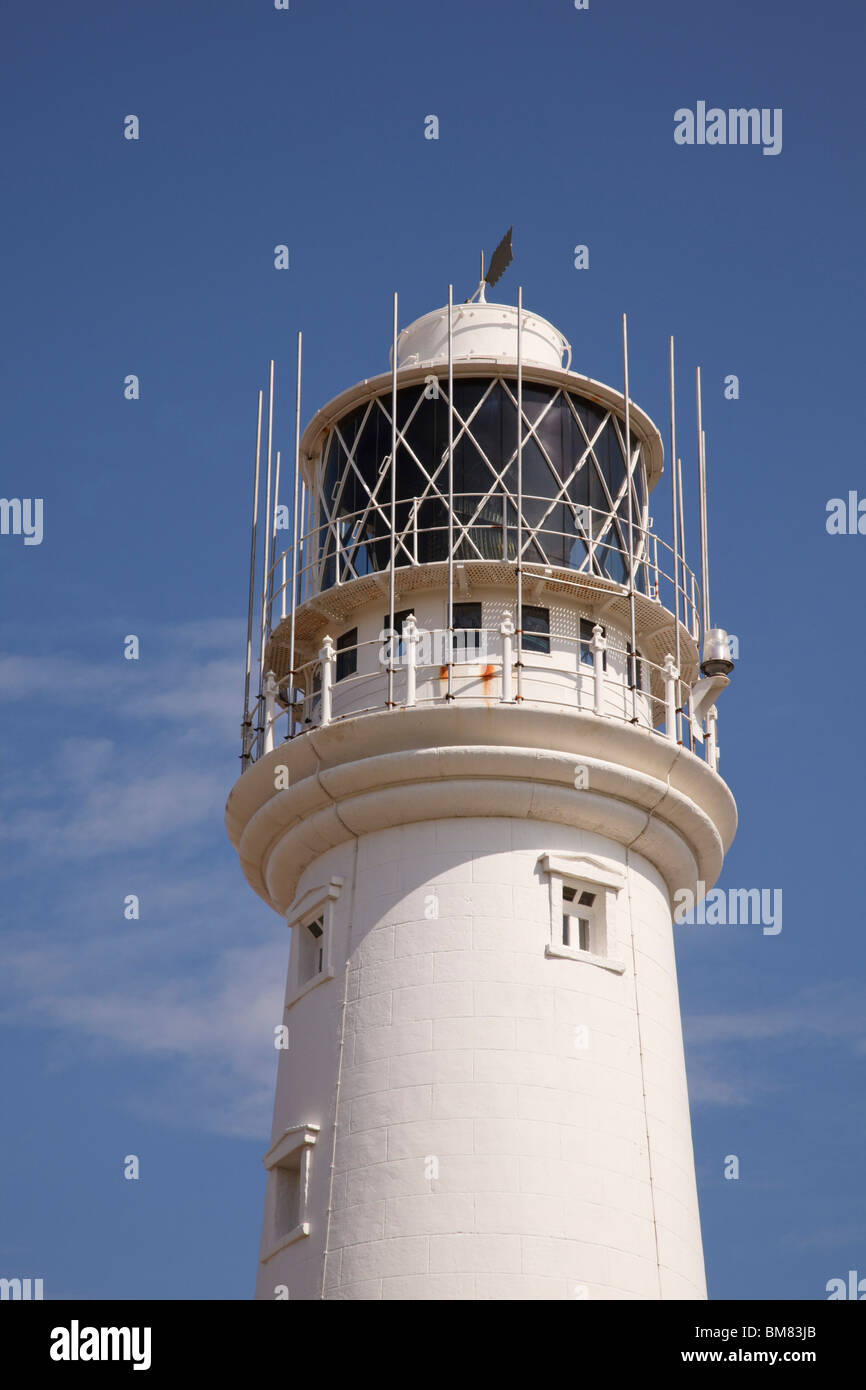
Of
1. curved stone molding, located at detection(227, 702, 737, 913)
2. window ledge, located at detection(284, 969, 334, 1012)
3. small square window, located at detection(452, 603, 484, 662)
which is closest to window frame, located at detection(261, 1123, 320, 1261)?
window ledge, located at detection(284, 969, 334, 1012)

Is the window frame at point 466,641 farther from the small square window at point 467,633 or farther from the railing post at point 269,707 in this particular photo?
the railing post at point 269,707

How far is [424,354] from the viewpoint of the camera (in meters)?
32.1

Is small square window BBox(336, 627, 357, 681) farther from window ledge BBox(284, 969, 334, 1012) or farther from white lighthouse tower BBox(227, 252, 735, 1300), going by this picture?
window ledge BBox(284, 969, 334, 1012)

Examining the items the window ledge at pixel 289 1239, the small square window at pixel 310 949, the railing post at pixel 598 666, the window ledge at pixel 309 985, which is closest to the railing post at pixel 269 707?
the small square window at pixel 310 949

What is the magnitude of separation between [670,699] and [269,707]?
5505 millimetres

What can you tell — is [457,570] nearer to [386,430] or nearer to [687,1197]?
[386,430]

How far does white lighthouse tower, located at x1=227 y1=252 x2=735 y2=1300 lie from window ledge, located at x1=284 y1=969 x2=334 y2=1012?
0.26ft

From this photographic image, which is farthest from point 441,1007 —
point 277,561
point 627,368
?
point 627,368

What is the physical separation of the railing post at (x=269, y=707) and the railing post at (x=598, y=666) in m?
4.45

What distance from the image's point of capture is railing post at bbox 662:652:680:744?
28.9 meters

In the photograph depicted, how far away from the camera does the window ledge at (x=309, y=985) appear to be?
27625 millimetres

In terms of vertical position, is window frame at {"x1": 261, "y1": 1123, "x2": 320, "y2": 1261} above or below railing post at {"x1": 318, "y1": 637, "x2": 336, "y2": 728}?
below

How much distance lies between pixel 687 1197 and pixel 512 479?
997 centimetres

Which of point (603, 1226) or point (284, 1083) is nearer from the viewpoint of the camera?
point (603, 1226)
